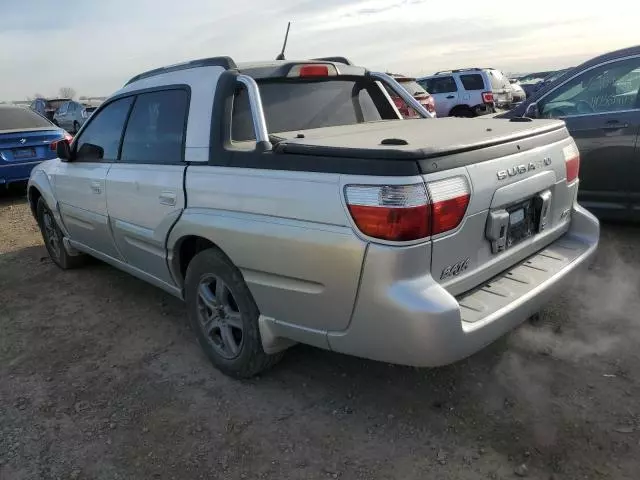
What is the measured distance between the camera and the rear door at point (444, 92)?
53.8 ft

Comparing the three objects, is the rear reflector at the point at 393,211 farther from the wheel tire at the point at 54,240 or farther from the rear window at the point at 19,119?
the rear window at the point at 19,119

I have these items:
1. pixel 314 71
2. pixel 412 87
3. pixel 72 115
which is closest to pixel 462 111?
pixel 412 87

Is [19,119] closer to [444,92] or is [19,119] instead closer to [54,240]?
[54,240]

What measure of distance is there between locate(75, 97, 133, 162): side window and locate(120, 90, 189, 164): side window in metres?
0.15

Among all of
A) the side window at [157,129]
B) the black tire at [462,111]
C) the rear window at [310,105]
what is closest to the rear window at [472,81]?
the black tire at [462,111]

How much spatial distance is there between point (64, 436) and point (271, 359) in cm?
112

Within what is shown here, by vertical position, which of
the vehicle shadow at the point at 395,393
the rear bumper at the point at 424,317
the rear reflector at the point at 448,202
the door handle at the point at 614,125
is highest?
the rear reflector at the point at 448,202

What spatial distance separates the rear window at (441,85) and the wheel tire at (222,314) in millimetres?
14776

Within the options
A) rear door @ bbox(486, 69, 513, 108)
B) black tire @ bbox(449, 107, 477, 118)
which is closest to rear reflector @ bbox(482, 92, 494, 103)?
rear door @ bbox(486, 69, 513, 108)

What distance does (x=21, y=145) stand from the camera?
866cm

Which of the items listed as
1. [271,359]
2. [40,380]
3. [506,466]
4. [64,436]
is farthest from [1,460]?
[506,466]

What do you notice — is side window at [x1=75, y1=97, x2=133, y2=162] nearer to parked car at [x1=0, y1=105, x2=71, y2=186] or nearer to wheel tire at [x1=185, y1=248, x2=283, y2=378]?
wheel tire at [x1=185, y1=248, x2=283, y2=378]

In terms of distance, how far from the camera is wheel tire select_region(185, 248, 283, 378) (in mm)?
2900

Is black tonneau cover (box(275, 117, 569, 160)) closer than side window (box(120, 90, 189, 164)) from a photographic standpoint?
Yes
